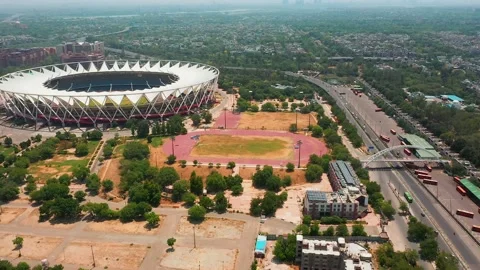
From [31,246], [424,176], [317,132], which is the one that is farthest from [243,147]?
[31,246]

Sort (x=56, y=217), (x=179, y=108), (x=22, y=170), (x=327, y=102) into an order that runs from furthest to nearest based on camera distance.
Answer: (x=327, y=102) → (x=179, y=108) → (x=22, y=170) → (x=56, y=217)

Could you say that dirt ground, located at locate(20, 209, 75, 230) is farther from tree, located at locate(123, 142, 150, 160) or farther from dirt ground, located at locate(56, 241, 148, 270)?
tree, located at locate(123, 142, 150, 160)

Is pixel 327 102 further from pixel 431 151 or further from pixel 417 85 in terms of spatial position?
pixel 431 151

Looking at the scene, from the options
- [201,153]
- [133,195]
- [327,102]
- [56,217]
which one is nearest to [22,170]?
[56,217]

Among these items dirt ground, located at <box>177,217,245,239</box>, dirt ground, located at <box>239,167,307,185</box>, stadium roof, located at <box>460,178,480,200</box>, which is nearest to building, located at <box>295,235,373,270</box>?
dirt ground, located at <box>177,217,245,239</box>

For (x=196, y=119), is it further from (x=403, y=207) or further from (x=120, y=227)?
(x=403, y=207)
